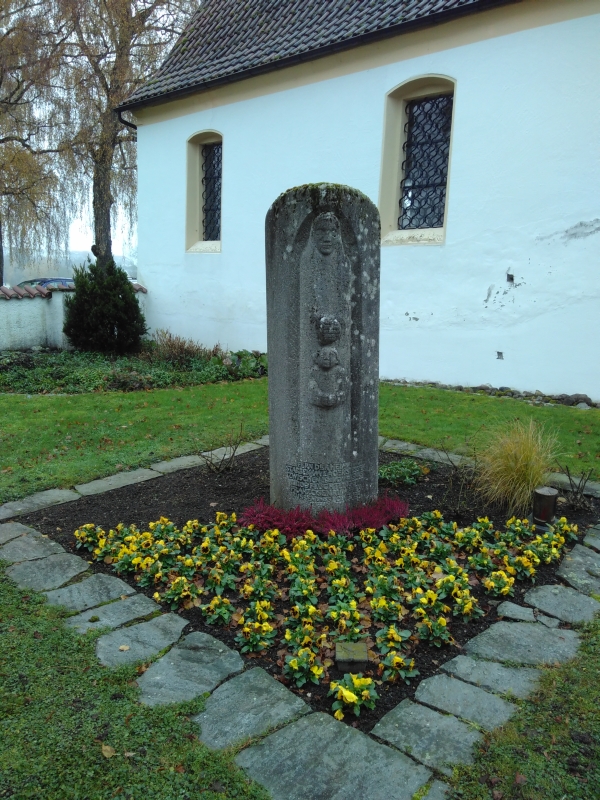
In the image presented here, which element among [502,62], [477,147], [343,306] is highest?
[502,62]

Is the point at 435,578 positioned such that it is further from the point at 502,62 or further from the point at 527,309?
the point at 502,62

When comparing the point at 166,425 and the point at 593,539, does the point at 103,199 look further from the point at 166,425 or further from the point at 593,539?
the point at 593,539

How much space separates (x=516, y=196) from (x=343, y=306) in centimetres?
611

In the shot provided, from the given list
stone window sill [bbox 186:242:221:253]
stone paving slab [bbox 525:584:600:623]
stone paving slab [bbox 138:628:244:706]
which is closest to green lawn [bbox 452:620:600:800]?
stone paving slab [bbox 525:584:600:623]

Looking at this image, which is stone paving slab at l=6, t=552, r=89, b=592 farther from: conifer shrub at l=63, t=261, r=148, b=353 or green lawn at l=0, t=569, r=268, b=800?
conifer shrub at l=63, t=261, r=148, b=353

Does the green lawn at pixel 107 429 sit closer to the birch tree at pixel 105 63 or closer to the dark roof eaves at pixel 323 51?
the dark roof eaves at pixel 323 51

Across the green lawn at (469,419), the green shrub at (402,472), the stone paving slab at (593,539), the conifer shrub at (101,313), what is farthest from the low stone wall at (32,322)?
the stone paving slab at (593,539)

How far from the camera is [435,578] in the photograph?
3143 mm

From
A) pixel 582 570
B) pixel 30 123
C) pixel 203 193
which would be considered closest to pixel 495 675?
pixel 582 570

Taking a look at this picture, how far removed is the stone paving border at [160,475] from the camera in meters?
4.21

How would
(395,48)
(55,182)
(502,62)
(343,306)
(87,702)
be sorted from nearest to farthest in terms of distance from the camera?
1. (87,702)
2. (343,306)
3. (502,62)
4. (395,48)
5. (55,182)

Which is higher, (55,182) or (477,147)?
(55,182)

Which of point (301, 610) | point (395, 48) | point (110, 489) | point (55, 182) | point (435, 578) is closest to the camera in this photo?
point (301, 610)

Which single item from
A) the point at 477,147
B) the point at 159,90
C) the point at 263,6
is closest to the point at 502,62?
the point at 477,147
